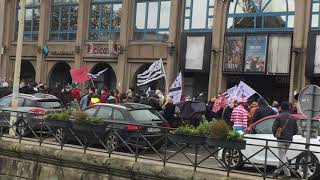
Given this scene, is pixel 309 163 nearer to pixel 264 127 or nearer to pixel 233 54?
pixel 264 127

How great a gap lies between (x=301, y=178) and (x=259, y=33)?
15964 millimetres

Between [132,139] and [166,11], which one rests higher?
[166,11]

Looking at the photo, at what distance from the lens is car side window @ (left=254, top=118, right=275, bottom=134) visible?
46.4 feet

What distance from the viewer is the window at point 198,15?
29.1 meters

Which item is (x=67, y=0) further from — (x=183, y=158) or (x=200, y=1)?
(x=183, y=158)

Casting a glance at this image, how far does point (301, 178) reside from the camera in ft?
38.5

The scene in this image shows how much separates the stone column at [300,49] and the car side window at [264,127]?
38.0 ft

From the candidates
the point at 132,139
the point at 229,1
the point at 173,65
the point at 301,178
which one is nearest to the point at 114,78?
the point at 173,65

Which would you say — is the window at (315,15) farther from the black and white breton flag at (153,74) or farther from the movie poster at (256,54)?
the black and white breton flag at (153,74)

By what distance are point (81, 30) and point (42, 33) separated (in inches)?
139

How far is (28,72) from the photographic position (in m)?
39.3

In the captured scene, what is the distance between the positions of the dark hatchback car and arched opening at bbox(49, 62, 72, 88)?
67.1 ft

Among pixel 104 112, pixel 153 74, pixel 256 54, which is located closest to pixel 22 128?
pixel 104 112

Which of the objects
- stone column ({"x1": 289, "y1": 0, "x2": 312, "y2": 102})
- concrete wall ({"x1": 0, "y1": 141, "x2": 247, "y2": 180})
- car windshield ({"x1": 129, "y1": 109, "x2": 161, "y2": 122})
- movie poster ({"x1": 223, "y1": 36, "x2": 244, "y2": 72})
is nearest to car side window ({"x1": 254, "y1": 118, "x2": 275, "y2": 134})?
concrete wall ({"x1": 0, "y1": 141, "x2": 247, "y2": 180})
